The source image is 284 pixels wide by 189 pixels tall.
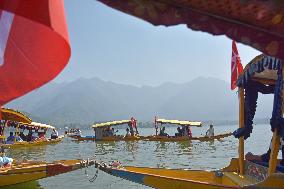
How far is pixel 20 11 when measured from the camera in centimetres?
224

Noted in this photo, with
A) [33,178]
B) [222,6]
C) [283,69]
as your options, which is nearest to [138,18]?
[222,6]

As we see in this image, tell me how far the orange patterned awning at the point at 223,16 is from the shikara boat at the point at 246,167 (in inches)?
214

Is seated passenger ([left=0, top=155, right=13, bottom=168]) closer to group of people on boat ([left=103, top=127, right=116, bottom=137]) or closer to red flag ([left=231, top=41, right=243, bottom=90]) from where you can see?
red flag ([left=231, top=41, right=243, bottom=90])

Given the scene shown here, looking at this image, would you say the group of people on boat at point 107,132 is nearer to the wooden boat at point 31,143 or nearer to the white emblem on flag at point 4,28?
the wooden boat at point 31,143

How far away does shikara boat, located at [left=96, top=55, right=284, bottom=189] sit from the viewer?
765cm

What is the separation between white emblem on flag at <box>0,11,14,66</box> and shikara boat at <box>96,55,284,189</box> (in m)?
5.69

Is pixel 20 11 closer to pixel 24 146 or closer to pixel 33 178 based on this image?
pixel 33 178

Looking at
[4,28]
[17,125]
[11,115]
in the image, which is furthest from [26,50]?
[17,125]

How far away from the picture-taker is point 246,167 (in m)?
9.72

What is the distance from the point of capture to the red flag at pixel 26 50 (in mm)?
2250

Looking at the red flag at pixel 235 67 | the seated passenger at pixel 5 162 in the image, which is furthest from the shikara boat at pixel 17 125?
the red flag at pixel 235 67

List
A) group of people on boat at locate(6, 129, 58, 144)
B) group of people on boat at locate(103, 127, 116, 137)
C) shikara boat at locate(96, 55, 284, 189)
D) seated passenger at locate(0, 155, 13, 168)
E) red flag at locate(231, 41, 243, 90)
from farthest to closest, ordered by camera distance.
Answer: group of people on boat at locate(103, 127, 116, 137) < group of people on boat at locate(6, 129, 58, 144) < seated passenger at locate(0, 155, 13, 168) < red flag at locate(231, 41, 243, 90) < shikara boat at locate(96, 55, 284, 189)

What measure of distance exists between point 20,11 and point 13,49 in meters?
0.54

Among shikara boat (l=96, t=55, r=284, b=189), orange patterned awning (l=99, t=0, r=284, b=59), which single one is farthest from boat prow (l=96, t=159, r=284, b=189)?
orange patterned awning (l=99, t=0, r=284, b=59)
